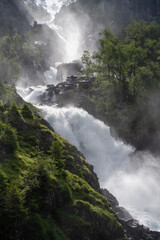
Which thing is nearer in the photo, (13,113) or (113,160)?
(13,113)

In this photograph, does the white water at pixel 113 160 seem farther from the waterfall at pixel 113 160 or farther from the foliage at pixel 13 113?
the foliage at pixel 13 113

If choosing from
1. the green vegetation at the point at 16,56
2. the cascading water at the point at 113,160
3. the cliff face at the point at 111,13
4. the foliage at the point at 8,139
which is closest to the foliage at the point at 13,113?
the foliage at the point at 8,139

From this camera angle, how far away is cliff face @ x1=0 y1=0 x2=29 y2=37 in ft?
391

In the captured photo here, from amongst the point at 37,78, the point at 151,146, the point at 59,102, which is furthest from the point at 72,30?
the point at 151,146

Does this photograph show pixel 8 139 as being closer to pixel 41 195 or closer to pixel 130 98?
pixel 41 195

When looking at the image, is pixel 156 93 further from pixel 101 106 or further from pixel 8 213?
pixel 8 213

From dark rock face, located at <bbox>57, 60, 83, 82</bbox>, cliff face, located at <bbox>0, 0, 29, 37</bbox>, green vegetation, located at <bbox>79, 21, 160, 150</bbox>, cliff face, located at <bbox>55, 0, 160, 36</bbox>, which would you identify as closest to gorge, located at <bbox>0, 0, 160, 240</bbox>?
dark rock face, located at <bbox>57, 60, 83, 82</bbox>

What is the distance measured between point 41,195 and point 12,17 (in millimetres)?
147551

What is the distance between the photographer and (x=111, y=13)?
116875 millimetres

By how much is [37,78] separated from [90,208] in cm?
7835

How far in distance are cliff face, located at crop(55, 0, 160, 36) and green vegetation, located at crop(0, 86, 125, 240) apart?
9344 centimetres

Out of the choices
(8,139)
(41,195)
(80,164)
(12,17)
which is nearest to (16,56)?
(12,17)

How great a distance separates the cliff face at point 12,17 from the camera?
119100mm

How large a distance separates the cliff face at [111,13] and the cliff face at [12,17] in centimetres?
3677
